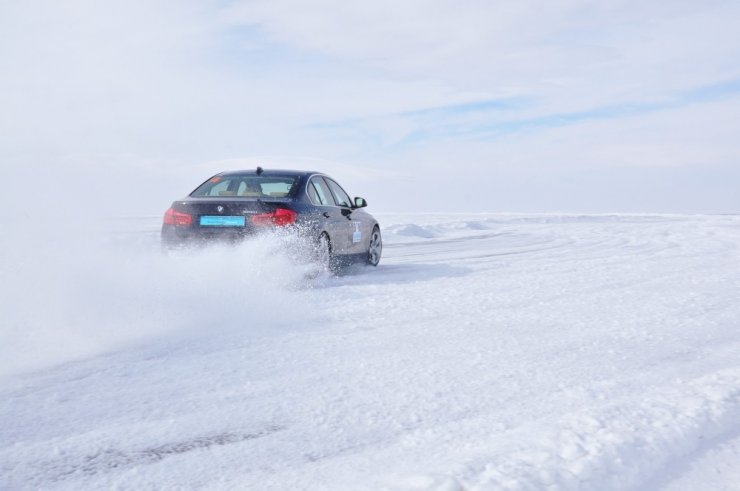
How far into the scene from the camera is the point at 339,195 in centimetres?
988

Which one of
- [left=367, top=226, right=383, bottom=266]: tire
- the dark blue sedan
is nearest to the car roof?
the dark blue sedan

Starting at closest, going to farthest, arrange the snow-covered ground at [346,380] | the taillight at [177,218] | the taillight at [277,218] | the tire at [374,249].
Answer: the snow-covered ground at [346,380] < the taillight at [277,218] < the taillight at [177,218] < the tire at [374,249]

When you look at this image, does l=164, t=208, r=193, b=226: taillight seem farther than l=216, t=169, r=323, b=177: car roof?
Result: No

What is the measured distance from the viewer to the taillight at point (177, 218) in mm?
7668

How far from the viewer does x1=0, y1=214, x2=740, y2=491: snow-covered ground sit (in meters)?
2.57

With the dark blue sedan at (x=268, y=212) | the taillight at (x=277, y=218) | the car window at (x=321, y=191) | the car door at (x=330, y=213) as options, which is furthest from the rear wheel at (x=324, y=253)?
the taillight at (x=277, y=218)

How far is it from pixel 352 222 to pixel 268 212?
7.46ft

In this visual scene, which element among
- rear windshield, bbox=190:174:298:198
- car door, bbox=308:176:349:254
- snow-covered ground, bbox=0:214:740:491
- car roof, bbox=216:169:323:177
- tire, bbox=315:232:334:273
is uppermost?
car roof, bbox=216:169:323:177

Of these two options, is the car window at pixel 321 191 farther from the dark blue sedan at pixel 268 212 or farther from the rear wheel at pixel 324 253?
the rear wheel at pixel 324 253

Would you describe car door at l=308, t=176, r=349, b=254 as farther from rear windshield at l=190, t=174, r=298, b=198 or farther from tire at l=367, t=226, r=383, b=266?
tire at l=367, t=226, r=383, b=266

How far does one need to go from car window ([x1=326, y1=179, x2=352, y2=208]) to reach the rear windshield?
122 cm

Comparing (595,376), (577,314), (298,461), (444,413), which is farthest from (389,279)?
(298,461)

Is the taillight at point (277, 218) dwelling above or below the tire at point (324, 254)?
above

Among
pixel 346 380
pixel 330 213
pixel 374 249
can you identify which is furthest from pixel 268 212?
pixel 346 380
